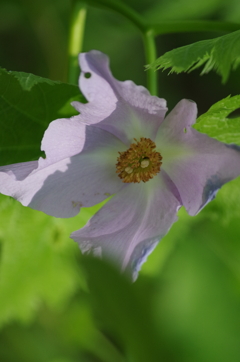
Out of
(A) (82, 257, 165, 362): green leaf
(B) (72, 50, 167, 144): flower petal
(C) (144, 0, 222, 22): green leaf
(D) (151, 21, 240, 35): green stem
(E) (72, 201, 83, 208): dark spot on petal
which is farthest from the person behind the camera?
(C) (144, 0, 222, 22): green leaf

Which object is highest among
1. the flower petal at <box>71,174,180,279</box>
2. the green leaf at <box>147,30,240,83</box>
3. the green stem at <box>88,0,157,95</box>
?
the green leaf at <box>147,30,240,83</box>

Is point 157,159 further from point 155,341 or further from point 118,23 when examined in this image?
point 118,23

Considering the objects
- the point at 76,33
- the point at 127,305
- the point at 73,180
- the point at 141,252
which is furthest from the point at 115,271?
the point at 76,33

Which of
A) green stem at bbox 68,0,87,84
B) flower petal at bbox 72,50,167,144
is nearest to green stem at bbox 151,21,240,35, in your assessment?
green stem at bbox 68,0,87,84

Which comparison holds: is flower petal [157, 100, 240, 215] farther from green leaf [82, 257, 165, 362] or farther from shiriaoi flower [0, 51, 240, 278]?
green leaf [82, 257, 165, 362]

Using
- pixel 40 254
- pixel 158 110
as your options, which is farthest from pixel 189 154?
pixel 40 254

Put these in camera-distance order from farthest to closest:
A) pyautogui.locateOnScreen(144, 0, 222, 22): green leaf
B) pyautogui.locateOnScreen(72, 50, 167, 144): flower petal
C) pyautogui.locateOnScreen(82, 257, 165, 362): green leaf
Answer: pyautogui.locateOnScreen(144, 0, 222, 22): green leaf → pyautogui.locateOnScreen(72, 50, 167, 144): flower petal → pyautogui.locateOnScreen(82, 257, 165, 362): green leaf

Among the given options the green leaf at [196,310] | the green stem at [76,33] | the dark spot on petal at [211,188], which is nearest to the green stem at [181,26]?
the green stem at [76,33]
